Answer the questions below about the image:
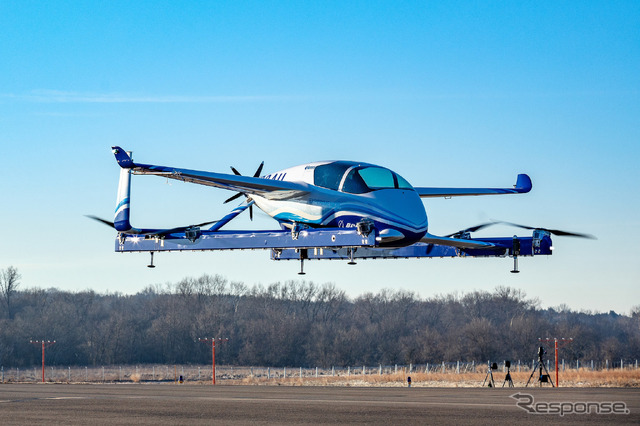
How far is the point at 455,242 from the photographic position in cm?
3231

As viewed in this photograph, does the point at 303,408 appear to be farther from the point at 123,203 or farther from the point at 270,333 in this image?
the point at 270,333

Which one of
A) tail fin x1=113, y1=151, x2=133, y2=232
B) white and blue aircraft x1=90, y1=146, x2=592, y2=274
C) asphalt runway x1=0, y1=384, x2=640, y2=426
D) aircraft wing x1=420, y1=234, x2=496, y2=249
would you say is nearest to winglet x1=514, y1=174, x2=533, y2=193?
white and blue aircraft x1=90, y1=146, x2=592, y2=274

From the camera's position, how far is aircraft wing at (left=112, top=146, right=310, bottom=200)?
95.1 ft

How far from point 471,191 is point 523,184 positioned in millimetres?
2424

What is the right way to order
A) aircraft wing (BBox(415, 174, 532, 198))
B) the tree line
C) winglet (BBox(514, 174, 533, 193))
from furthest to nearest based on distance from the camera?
the tree line < winglet (BBox(514, 174, 533, 193)) < aircraft wing (BBox(415, 174, 532, 198))

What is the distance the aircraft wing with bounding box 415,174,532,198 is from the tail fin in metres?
10.8

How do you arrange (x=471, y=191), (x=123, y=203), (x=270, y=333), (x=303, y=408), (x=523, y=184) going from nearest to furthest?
(x=303, y=408), (x=123, y=203), (x=471, y=191), (x=523, y=184), (x=270, y=333)

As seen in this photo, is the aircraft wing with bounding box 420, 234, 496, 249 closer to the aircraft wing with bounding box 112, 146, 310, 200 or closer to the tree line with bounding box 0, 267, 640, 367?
the aircraft wing with bounding box 112, 146, 310, 200

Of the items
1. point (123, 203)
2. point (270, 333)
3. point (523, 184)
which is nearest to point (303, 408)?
point (123, 203)

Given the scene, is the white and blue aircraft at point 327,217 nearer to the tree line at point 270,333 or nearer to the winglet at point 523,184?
the winglet at point 523,184

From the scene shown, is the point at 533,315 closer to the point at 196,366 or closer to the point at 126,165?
the point at 196,366

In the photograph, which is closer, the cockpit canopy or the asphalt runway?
the asphalt runway

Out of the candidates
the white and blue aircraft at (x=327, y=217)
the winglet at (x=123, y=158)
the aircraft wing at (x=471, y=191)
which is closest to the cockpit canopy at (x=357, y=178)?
the white and blue aircraft at (x=327, y=217)

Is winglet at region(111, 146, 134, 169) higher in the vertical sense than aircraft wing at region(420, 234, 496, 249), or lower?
higher
